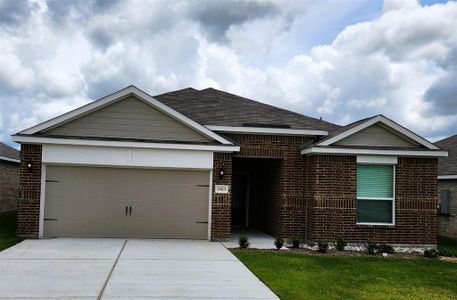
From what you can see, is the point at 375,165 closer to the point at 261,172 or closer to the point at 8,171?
the point at 261,172

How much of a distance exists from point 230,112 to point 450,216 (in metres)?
9.97

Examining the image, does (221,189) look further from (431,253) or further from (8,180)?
(8,180)

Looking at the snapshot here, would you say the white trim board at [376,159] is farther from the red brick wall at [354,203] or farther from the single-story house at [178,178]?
the red brick wall at [354,203]

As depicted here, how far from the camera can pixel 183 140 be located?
14812 millimetres

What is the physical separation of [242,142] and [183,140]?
1908mm

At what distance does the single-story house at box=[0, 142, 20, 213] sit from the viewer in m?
23.4

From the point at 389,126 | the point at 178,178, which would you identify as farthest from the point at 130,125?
the point at 389,126

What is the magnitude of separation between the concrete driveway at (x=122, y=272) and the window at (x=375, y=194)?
4491 millimetres

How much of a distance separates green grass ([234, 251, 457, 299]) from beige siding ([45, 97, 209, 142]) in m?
4.16

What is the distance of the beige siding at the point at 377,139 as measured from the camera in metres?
14.9

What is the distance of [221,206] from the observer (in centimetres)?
1480

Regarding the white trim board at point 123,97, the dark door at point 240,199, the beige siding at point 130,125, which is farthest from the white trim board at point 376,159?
the dark door at point 240,199

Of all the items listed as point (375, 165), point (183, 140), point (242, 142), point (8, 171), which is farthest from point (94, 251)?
point (8, 171)

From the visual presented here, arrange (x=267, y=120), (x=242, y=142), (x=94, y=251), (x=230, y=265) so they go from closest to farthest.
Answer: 1. (x=230, y=265)
2. (x=94, y=251)
3. (x=242, y=142)
4. (x=267, y=120)
